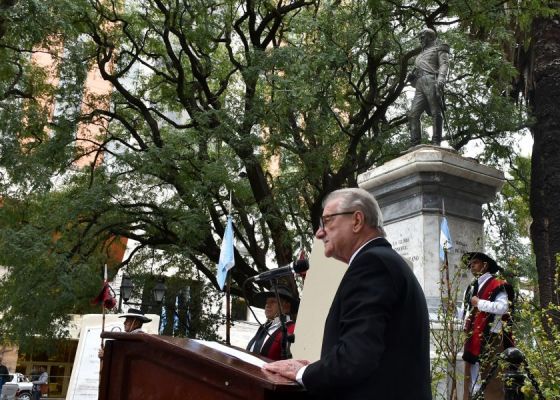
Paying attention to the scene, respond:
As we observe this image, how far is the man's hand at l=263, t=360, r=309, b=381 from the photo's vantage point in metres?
2.52

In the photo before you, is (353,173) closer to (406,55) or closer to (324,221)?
A: (406,55)

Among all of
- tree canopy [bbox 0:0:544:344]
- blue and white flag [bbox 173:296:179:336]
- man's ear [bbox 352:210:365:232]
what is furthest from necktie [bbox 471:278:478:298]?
blue and white flag [bbox 173:296:179:336]

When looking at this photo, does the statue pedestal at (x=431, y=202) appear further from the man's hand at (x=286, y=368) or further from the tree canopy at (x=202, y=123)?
the man's hand at (x=286, y=368)

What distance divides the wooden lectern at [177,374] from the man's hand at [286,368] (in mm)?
45

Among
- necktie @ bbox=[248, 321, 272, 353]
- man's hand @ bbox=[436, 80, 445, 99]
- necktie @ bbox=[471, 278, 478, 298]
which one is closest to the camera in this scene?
necktie @ bbox=[248, 321, 272, 353]

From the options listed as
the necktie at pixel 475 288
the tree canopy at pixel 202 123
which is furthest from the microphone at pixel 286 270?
the tree canopy at pixel 202 123

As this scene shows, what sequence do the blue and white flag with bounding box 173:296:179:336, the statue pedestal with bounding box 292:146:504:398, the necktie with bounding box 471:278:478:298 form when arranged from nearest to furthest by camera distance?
the necktie with bounding box 471:278:478:298 < the statue pedestal with bounding box 292:146:504:398 < the blue and white flag with bounding box 173:296:179:336

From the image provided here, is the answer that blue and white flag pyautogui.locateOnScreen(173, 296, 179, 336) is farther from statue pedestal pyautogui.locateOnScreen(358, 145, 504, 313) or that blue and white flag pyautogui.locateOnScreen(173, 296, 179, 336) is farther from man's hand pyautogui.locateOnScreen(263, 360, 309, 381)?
man's hand pyautogui.locateOnScreen(263, 360, 309, 381)

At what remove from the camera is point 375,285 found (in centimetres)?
261

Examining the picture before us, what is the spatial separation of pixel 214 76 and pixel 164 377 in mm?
16718

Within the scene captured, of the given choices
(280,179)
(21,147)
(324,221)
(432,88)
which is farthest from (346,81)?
(324,221)

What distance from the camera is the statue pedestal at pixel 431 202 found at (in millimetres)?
8227

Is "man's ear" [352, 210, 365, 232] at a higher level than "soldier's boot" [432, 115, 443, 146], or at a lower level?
lower

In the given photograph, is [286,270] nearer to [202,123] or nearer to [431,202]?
[431,202]
